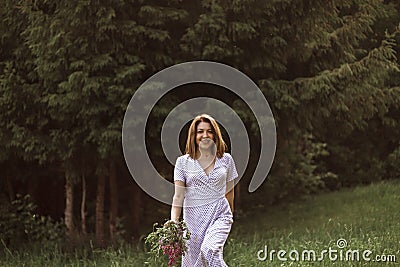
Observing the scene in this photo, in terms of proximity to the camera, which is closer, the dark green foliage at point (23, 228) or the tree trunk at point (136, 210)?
the dark green foliage at point (23, 228)

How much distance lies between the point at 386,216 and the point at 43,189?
6839 millimetres

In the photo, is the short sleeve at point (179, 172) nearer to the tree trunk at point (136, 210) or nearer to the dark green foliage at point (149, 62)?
the dark green foliage at point (149, 62)

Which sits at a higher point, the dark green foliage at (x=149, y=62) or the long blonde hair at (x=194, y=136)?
the dark green foliage at (x=149, y=62)

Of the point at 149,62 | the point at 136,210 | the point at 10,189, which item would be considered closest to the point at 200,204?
the point at 149,62

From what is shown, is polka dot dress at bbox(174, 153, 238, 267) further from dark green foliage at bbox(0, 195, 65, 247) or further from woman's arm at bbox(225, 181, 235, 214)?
dark green foliage at bbox(0, 195, 65, 247)

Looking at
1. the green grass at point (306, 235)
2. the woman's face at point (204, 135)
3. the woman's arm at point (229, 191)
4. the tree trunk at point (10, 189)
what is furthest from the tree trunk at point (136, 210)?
the woman's face at point (204, 135)

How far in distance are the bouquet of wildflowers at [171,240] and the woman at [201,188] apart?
129 mm

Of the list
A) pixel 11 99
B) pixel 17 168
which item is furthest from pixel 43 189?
pixel 11 99

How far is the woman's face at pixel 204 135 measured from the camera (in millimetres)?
5797

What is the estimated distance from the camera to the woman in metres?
5.82

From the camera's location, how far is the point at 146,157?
9.33 m

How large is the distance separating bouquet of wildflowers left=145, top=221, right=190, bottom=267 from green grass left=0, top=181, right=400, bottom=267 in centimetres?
198

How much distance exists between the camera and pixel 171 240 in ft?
18.5

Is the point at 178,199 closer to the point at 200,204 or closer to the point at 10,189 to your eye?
the point at 200,204
